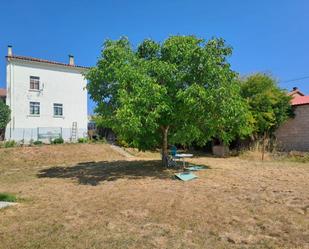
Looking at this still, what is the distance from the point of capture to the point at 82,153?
22.1 meters

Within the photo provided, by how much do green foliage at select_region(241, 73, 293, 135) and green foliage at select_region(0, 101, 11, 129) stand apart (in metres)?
18.9

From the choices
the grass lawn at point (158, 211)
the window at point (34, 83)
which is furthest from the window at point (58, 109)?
the grass lawn at point (158, 211)

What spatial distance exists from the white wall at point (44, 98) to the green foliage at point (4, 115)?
115cm

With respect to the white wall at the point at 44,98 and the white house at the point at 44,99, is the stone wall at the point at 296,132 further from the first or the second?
the white house at the point at 44,99

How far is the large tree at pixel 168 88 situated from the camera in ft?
37.7

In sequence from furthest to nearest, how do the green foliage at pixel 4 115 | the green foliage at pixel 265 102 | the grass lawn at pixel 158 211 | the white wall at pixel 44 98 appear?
the white wall at pixel 44 98, the green foliage at pixel 4 115, the green foliage at pixel 265 102, the grass lawn at pixel 158 211

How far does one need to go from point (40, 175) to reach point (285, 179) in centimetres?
978

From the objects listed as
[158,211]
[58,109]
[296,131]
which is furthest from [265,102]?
[58,109]

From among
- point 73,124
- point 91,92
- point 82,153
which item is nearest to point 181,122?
point 91,92

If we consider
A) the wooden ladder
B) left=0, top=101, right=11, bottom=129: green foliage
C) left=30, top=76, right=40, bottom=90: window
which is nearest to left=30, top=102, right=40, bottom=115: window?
left=30, top=76, right=40, bottom=90: window

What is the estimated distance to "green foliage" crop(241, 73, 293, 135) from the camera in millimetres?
20788

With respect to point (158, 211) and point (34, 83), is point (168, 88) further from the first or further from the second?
point (34, 83)

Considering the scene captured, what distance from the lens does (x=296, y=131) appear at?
21797 mm

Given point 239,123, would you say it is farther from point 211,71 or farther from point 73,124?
point 73,124
